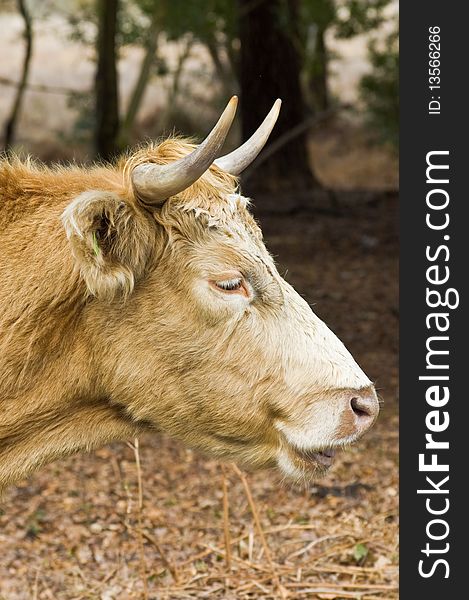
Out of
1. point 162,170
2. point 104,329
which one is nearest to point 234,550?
point 104,329

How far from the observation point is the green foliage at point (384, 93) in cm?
1998

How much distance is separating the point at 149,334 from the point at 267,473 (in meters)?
3.85

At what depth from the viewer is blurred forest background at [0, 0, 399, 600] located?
6266 mm

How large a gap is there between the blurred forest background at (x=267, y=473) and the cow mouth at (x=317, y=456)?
1.50m

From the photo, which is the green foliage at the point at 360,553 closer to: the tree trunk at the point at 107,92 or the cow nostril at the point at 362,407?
the cow nostril at the point at 362,407

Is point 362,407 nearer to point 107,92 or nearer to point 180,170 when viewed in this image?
point 180,170

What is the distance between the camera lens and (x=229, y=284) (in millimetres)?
4281

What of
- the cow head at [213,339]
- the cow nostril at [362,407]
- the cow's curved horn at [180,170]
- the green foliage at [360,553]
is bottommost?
the green foliage at [360,553]

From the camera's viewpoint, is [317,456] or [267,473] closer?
[317,456]

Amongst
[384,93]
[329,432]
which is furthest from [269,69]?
[329,432]

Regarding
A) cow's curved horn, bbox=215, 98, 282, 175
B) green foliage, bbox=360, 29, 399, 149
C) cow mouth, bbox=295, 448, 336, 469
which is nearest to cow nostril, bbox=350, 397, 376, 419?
cow mouth, bbox=295, 448, 336, 469

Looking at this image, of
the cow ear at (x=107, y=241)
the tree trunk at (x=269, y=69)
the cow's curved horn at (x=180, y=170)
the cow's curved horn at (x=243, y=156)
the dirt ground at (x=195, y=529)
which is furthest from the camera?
the tree trunk at (x=269, y=69)

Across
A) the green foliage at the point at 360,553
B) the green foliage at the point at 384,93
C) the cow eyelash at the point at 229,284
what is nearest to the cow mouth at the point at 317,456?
the cow eyelash at the point at 229,284

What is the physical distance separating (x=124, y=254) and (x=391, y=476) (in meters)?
4.32
